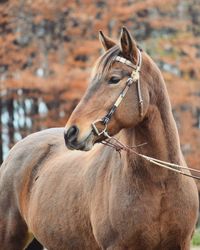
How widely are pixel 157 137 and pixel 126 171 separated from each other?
1.14 ft

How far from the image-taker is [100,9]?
17.3 m

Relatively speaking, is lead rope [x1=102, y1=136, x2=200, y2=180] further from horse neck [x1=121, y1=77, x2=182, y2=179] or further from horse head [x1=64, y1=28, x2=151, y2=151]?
horse head [x1=64, y1=28, x2=151, y2=151]

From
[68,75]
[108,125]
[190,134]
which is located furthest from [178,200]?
[190,134]

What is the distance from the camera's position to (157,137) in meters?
4.77

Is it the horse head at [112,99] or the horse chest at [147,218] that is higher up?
the horse head at [112,99]

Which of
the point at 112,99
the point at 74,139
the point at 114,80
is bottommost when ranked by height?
the point at 74,139

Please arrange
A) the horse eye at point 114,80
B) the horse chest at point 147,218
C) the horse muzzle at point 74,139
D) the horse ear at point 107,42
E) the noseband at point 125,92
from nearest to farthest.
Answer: the horse muzzle at point 74,139
the noseband at point 125,92
the horse eye at point 114,80
the horse chest at point 147,218
the horse ear at point 107,42

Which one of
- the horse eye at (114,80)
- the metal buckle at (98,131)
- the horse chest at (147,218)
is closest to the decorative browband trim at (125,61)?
the horse eye at (114,80)

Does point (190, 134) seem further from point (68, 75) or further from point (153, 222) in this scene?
point (153, 222)

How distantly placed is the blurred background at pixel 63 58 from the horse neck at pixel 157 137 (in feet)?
35.3

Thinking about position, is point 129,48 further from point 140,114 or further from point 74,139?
point 74,139

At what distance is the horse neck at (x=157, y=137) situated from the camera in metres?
4.75

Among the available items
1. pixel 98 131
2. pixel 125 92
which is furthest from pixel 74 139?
pixel 125 92

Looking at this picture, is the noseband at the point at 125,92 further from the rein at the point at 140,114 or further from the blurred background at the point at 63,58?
the blurred background at the point at 63,58
